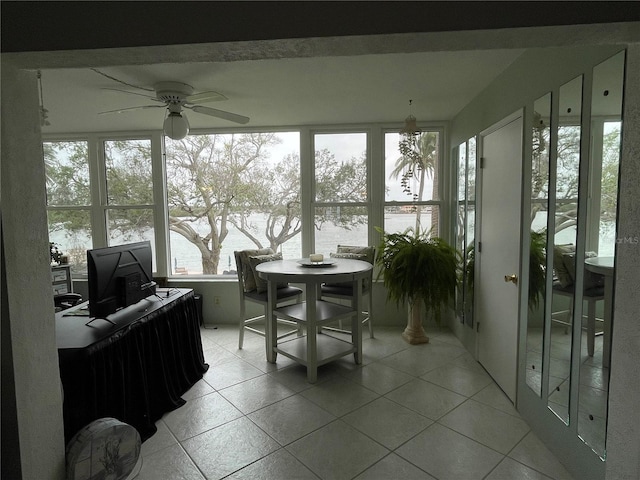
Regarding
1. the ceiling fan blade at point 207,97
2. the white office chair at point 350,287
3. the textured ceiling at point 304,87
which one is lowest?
the white office chair at point 350,287

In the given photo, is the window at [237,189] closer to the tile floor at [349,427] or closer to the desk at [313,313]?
the desk at [313,313]

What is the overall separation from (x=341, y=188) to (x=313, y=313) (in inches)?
75.6

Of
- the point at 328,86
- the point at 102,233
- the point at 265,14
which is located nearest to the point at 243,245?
the point at 102,233

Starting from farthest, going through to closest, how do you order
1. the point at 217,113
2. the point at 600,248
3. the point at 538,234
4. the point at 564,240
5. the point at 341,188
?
the point at 341,188 < the point at 217,113 < the point at 538,234 < the point at 564,240 < the point at 600,248

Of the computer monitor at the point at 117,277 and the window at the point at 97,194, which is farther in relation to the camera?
the window at the point at 97,194

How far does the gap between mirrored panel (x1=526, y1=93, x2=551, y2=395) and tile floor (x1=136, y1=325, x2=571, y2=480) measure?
47 centimetres

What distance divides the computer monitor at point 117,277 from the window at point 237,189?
1.84 meters

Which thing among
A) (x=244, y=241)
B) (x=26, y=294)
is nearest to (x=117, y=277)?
(x=26, y=294)

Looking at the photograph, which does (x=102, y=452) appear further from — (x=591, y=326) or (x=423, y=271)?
(x=423, y=271)

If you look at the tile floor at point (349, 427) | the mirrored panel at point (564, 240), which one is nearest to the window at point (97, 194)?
the tile floor at point (349, 427)

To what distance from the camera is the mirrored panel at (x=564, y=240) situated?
177cm

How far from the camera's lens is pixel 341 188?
434cm

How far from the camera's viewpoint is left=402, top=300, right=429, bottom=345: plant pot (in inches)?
146

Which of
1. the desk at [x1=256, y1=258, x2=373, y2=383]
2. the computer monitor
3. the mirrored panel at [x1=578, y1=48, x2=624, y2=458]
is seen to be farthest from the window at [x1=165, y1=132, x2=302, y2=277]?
the mirrored panel at [x1=578, y1=48, x2=624, y2=458]
